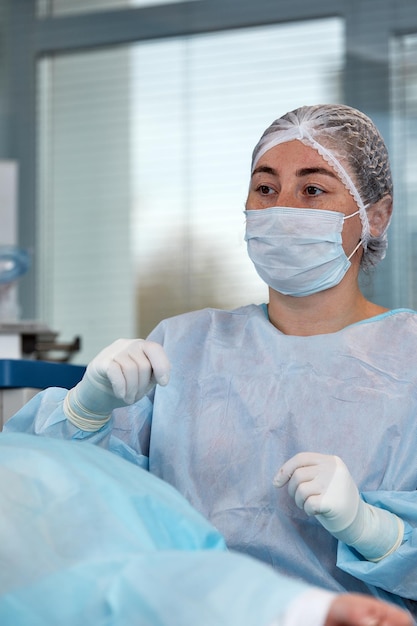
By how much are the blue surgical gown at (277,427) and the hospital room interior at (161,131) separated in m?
1.57

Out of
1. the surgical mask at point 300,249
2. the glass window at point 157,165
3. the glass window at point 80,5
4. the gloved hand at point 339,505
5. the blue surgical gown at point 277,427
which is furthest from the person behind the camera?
the glass window at point 80,5

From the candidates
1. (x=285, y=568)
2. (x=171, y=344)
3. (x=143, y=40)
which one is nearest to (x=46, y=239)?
(x=143, y=40)

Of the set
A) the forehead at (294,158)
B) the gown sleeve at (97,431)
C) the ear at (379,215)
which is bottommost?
the gown sleeve at (97,431)

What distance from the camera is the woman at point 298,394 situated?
4.12 ft

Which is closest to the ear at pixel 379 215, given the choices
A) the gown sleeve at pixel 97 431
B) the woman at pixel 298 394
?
the woman at pixel 298 394

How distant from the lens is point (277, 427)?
1.41m

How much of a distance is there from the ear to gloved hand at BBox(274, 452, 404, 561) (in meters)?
0.52

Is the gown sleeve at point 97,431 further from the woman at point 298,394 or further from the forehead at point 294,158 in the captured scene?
the forehead at point 294,158

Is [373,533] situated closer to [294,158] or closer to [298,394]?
[298,394]

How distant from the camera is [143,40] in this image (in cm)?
335

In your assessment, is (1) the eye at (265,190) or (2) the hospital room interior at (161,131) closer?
(1) the eye at (265,190)

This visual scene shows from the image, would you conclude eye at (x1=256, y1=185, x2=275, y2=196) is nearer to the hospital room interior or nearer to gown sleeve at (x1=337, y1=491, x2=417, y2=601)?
gown sleeve at (x1=337, y1=491, x2=417, y2=601)

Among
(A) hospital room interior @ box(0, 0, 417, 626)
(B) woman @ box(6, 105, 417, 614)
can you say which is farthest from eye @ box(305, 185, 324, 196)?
(A) hospital room interior @ box(0, 0, 417, 626)

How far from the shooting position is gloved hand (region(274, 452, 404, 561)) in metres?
1.17
